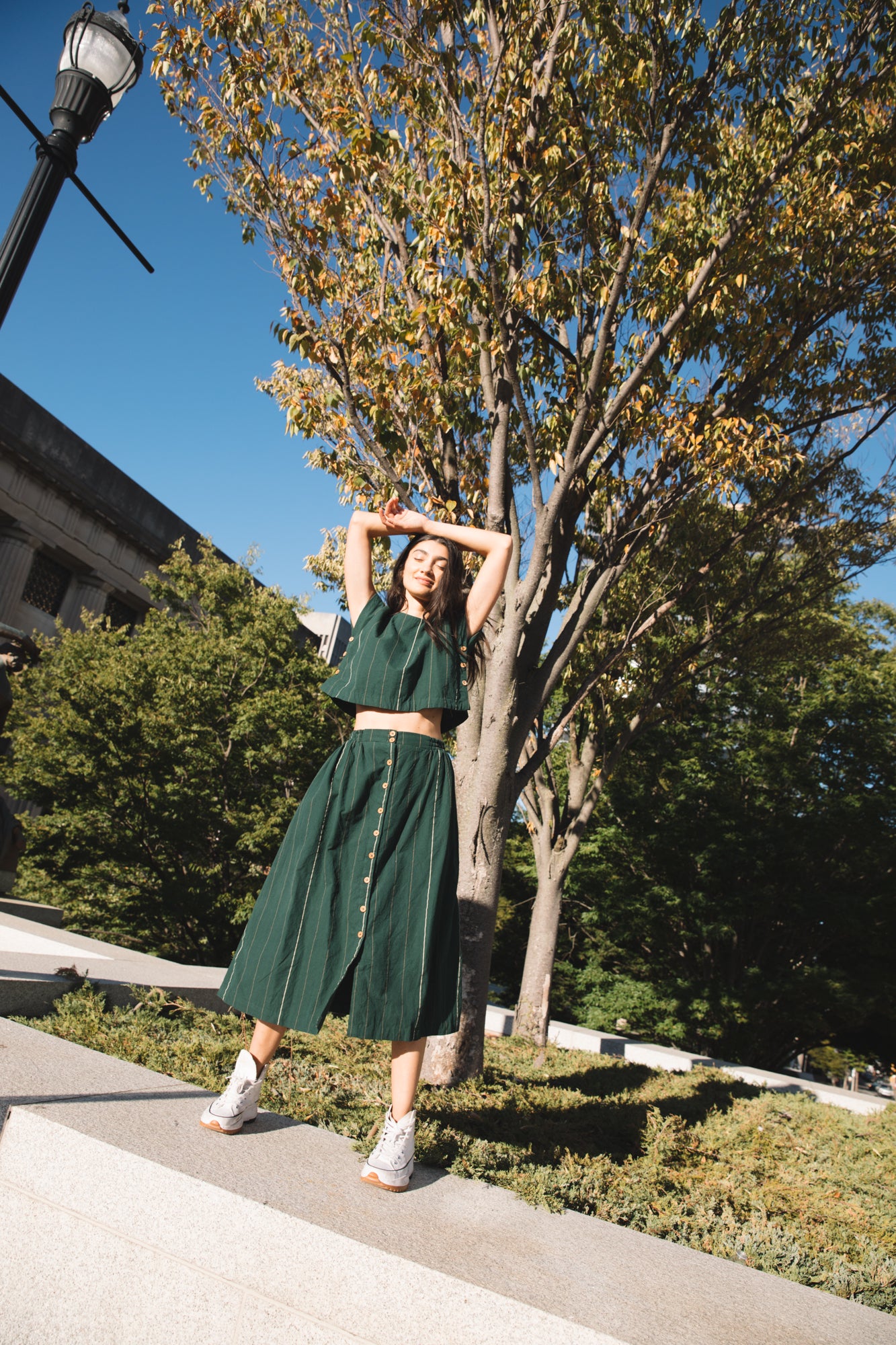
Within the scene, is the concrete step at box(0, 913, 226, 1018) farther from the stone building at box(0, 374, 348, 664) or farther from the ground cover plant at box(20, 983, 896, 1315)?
the stone building at box(0, 374, 348, 664)

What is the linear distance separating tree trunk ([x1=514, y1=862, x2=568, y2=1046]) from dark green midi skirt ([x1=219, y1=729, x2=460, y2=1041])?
27.4 feet

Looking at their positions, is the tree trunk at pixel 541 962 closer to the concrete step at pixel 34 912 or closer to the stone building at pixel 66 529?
the concrete step at pixel 34 912

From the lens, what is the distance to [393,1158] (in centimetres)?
242

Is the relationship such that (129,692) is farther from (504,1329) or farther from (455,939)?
(504,1329)

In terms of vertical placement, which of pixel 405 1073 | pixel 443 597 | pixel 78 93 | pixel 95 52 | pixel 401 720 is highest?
pixel 95 52

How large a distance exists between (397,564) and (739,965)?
16.3 meters

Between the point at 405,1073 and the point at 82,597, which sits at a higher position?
the point at 82,597

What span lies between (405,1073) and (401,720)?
1117 millimetres

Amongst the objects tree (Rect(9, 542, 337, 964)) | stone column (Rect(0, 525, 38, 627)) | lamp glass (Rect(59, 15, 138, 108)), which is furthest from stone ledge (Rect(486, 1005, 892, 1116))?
stone column (Rect(0, 525, 38, 627))

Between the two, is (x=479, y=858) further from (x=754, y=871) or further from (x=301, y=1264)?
(x=754, y=871)

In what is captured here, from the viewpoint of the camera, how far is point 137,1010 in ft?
15.0

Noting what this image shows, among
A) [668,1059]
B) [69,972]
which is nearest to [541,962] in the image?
[668,1059]

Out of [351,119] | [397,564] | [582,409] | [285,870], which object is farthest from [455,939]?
[351,119]

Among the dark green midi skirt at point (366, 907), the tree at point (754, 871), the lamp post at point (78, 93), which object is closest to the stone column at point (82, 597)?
the tree at point (754, 871)
